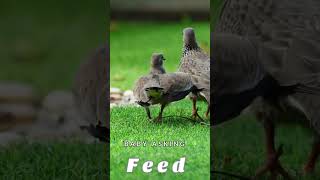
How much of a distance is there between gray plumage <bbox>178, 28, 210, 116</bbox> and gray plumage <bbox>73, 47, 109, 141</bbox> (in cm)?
23

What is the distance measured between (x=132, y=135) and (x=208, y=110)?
9.2 inches

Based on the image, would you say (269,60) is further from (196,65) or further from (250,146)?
(250,146)

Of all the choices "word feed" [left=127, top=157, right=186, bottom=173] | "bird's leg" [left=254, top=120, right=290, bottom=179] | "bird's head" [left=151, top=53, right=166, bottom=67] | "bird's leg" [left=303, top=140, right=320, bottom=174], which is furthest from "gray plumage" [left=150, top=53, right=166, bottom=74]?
"bird's leg" [left=303, top=140, right=320, bottom=174]

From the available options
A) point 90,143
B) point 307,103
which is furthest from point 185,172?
point 90,143

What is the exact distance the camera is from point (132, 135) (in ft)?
7.20

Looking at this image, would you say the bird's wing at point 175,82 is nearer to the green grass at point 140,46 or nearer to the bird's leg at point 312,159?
the green grass at point 140,46

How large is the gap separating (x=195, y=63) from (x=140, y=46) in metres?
0.31

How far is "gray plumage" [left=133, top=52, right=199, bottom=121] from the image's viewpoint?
2.17 meters

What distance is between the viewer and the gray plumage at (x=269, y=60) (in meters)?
2.09

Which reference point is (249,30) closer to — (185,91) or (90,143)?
(185,91)

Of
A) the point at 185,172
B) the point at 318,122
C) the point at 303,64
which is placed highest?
the point at 303,64

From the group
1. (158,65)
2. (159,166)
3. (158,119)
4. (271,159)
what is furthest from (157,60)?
(271,159)

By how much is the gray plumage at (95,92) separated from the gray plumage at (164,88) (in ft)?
0.39

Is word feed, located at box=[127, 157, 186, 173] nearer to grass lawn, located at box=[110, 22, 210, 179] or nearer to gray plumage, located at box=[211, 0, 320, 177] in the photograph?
grass lawn, located at box=[110, 22, 210, 179]
